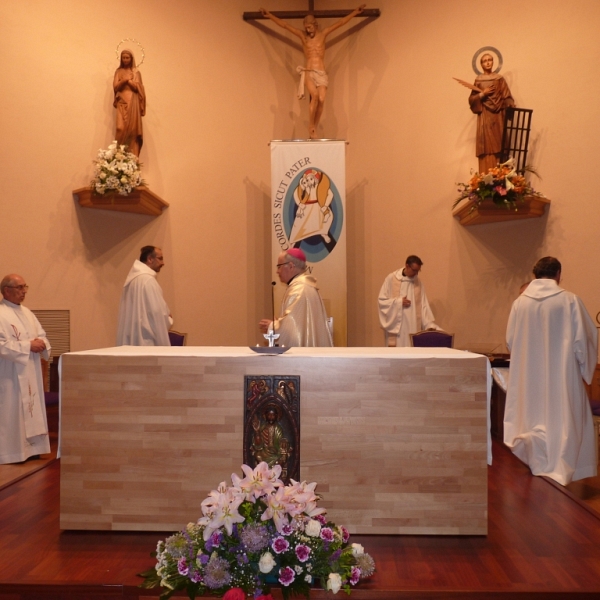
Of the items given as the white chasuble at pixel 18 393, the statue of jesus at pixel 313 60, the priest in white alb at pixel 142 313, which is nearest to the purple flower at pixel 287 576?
the white chasuble at pixel 18 393

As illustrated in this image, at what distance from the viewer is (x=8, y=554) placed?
3.35 meters

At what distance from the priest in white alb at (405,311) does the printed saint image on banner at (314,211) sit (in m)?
0.99

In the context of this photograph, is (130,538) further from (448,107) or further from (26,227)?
(448,107)

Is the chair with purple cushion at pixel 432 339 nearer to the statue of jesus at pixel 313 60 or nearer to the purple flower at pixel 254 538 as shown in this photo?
the statue of jesus at pixel 313 60

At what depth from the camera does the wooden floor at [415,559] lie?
2953 millimetres

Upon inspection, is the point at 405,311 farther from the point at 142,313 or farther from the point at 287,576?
the point at 287,576

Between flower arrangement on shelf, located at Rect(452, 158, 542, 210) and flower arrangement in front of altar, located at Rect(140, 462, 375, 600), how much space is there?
6.03 meters

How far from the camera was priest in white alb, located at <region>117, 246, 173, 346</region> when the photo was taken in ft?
22.4

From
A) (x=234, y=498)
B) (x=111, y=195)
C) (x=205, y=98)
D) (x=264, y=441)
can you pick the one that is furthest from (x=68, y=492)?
(x=205, y=98)

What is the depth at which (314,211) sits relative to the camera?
8695 mm

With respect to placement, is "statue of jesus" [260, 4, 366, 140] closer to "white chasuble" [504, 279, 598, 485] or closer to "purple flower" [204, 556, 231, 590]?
"white chasuble" [504, 279, 598, 485]

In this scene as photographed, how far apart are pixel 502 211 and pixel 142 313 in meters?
4.26

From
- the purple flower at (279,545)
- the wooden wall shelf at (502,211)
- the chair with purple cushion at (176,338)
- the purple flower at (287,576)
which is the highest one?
the wooden wall shelf at (502,211)

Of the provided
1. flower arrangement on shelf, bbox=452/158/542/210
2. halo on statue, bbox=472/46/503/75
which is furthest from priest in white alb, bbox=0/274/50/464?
halo on statue, bbox=472/46/503/75
